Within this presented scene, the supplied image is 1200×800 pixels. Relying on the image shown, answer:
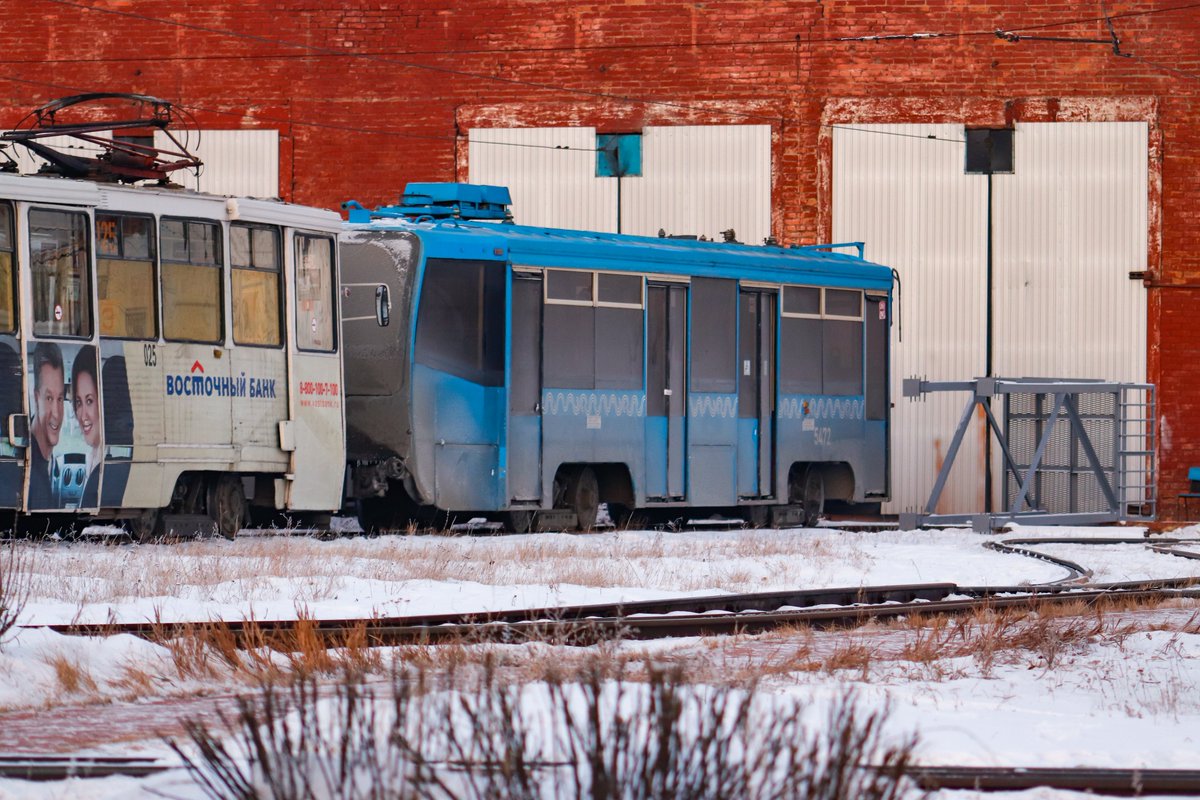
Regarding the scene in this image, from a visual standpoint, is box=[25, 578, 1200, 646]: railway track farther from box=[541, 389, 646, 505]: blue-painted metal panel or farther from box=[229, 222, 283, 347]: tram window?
box=[229, 222, 283, 347]: tram window

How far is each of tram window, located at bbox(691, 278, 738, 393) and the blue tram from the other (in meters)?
0.02

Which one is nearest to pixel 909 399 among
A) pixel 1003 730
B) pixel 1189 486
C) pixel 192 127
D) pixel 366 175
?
pixel 1189 486

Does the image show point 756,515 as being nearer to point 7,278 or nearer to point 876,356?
point 876,356

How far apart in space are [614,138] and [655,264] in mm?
8603

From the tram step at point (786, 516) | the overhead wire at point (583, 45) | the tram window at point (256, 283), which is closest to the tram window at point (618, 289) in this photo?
the tram step at point (786, 516)

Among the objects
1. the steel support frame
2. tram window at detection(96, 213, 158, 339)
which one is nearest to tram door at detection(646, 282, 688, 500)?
the steel support frame

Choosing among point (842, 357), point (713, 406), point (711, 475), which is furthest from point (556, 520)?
point (842, 357)

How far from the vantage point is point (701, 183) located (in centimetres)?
2786

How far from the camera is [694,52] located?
1099 inches

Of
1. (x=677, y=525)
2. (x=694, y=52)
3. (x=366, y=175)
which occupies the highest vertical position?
(x=694, y=52)

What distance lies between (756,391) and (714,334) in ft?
2.85

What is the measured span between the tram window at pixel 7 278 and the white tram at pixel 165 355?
0.01 meters

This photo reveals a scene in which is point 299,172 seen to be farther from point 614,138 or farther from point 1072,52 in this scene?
point 1072,52

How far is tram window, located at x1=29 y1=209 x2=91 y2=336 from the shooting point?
1494 centimetres
